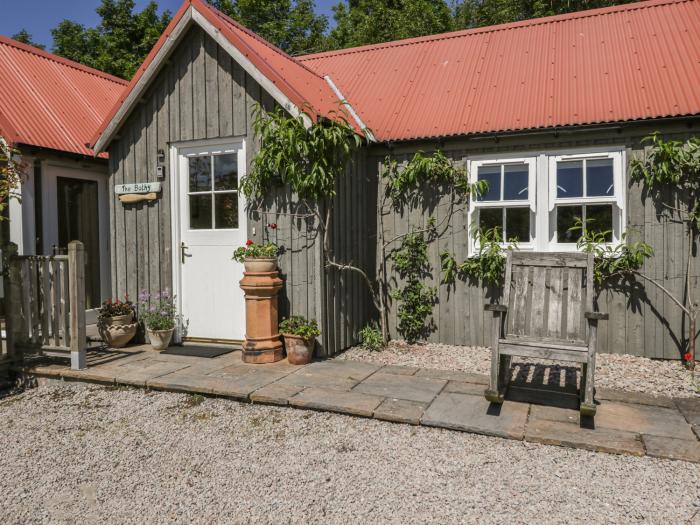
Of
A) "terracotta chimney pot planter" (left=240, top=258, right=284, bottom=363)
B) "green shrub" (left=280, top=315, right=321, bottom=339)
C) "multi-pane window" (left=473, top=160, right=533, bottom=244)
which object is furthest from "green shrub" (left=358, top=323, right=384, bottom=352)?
"multi-pane window" (left=473, top=160, right=533, bottom=244)

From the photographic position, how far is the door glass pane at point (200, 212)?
646 cm

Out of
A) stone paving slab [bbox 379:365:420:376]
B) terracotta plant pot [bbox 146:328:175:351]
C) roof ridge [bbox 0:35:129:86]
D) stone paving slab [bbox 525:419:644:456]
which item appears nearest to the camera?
stone paving slab [bbox 525:419:644:456]

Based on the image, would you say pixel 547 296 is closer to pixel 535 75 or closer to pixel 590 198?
pixel 590 198

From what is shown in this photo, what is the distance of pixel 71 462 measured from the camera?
348 cm

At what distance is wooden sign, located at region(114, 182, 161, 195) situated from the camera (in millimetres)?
6504

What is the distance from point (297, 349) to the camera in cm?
555

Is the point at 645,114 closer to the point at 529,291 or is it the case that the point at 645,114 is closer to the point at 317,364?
the point at 529,291

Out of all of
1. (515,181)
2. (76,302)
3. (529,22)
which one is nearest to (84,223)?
(76,302)

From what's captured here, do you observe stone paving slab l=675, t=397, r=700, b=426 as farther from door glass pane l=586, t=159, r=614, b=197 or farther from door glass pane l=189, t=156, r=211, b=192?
door glass pane l=189, t=156, r=211, b=192

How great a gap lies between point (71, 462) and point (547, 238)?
17.2ft

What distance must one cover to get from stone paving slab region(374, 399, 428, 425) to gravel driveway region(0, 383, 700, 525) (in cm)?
6

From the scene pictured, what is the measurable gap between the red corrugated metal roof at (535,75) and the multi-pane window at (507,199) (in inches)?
19.8

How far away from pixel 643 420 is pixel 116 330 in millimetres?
5656

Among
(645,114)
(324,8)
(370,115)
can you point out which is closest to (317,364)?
(370,115)
